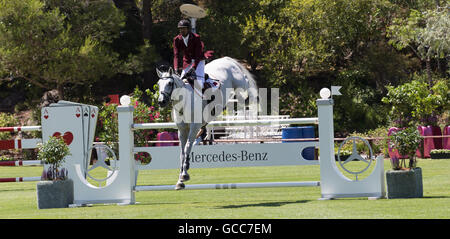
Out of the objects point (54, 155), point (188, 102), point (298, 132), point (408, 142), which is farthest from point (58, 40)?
point (408, 142)

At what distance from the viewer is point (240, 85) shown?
11570 mm

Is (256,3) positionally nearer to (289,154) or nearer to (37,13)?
(37,13)

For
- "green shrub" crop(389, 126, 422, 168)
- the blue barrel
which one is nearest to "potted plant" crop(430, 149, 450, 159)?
Result: the blue barrel

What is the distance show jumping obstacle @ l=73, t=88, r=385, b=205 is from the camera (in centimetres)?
954

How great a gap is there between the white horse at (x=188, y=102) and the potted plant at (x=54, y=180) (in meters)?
1.70

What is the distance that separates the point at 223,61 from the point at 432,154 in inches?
424

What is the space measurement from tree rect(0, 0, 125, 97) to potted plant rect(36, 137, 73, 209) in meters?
17.8

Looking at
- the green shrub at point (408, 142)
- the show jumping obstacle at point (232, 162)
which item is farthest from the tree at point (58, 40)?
the green shrub at point (408, 142)

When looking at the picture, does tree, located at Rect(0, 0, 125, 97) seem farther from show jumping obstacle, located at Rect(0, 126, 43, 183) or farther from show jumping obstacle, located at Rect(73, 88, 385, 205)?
show jumping obstacle, located at Rect(73, 88, 385, 205)

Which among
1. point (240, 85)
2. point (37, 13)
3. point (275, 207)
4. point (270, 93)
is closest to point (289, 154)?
point (275, 207)

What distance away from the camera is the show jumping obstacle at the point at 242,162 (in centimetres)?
954

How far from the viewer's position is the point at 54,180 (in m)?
9.93

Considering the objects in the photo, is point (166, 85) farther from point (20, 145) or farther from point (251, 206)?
point (20, 145)
